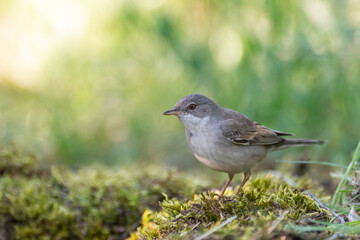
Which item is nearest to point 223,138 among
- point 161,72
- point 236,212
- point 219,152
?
point 219,152

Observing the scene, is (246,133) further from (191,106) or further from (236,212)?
(236,212)

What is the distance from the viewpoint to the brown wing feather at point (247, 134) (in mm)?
4645

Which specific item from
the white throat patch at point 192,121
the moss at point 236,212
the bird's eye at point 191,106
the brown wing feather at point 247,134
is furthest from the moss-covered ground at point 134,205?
the bird's eye at point 191,106

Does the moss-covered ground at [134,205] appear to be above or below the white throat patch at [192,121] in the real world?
below

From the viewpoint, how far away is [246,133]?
4816 mm

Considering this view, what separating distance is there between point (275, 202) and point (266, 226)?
655mm

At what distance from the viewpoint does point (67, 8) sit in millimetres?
9945

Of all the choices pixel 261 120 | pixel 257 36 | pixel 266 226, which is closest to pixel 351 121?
pixel 261 120

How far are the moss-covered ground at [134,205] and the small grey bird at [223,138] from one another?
0.89ft

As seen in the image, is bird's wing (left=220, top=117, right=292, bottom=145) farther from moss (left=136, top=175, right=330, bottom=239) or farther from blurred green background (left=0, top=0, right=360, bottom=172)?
blurred green background (left=0, top=0, right=360, bottom=172)

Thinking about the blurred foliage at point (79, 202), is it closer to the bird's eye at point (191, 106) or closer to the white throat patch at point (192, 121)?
the white throat patch at point (192, 121)

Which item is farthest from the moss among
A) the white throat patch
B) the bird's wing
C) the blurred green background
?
the blurred green background

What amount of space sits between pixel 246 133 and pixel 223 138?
388 mm

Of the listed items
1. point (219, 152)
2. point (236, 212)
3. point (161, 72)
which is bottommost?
point (236, 212)
